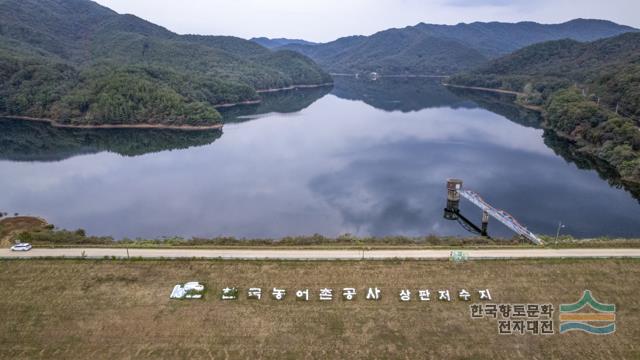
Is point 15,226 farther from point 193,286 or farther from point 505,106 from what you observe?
point 505,106

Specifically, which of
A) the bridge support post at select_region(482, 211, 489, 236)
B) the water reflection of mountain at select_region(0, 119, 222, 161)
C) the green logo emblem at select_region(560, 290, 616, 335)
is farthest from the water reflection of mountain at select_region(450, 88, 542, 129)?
the green logo emblem at select_region(560, 290, 616, 335)

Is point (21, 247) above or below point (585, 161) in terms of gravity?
above

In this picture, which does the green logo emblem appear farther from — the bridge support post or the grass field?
the bridge support post

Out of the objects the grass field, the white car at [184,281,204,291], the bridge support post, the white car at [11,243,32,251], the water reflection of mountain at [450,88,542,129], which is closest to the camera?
the grass field

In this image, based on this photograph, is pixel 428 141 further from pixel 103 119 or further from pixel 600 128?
pixel 103 119

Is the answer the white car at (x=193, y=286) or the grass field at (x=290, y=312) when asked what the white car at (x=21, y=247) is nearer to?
the grass field at (x=290, y=312)

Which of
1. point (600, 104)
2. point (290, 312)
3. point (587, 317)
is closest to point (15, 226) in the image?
point (290, 312)
